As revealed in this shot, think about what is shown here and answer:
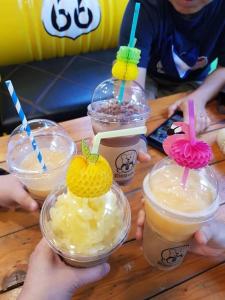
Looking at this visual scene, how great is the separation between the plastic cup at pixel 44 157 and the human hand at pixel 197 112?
1.50ft

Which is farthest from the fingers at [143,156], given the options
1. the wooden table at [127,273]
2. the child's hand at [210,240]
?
the child's hand at [210,240]

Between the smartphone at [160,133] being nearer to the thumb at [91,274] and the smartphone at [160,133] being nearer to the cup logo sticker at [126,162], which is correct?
the cup logo sticker at [126,162]

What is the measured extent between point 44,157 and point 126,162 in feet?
0.72

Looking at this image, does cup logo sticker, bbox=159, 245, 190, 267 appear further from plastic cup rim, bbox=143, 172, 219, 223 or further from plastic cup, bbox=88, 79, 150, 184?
plastic cup, bbox=88, 79, 150, 184

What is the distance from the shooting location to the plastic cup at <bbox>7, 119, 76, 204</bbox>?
772mm

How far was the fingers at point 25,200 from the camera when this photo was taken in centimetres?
76

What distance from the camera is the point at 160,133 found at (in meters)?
1.07

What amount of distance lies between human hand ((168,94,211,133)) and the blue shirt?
0.26 metres

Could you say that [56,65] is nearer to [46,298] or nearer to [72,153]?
[72,153]

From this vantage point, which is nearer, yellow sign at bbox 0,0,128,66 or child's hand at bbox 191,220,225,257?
child's hand at bbox 191,220,225,257

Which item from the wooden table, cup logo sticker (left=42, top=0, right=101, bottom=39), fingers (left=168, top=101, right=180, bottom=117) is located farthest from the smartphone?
cup logo sticker (left=42, top=0, right=101, bottom=39)

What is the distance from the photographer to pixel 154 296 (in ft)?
2.16

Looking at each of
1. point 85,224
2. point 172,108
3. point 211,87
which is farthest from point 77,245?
point 211,87

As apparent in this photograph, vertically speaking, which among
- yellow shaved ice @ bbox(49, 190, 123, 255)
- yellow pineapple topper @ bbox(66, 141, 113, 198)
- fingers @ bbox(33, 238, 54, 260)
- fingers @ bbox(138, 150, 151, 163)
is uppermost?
yellow pineapple topper @ bbox(66, 141, 113, 198)
